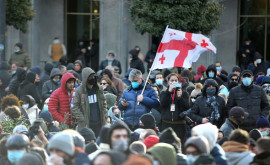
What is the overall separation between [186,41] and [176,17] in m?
5.73

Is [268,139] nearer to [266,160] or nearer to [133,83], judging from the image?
[266,160]

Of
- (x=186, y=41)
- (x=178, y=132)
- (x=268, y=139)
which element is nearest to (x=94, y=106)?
(x=178, y=132)

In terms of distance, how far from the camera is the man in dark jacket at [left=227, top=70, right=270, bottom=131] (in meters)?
12.7

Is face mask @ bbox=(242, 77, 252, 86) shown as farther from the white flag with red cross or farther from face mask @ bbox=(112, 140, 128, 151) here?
face mask @ bbox=(112, 140, 128, 151)

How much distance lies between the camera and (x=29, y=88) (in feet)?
52.0

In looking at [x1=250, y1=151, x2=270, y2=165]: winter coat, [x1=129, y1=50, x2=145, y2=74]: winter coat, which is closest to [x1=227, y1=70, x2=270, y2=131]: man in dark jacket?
[x1=250, y1=151, x2=270, y2=165]: winter coat

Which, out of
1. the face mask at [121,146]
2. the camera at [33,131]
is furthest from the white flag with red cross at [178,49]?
the face mask at [121,146]

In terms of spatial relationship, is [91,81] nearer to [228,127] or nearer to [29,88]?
[228,127]

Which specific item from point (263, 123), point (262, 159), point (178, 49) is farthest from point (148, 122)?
point (262, 159)

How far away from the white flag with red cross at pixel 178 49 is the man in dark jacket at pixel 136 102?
75 cm

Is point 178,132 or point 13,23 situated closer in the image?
point 178,132

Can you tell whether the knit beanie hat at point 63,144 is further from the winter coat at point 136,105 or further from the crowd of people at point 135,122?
the winter coat at point 136,105

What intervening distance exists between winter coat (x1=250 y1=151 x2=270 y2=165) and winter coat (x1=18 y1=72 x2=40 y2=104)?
27.7 ft

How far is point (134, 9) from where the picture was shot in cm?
2038
